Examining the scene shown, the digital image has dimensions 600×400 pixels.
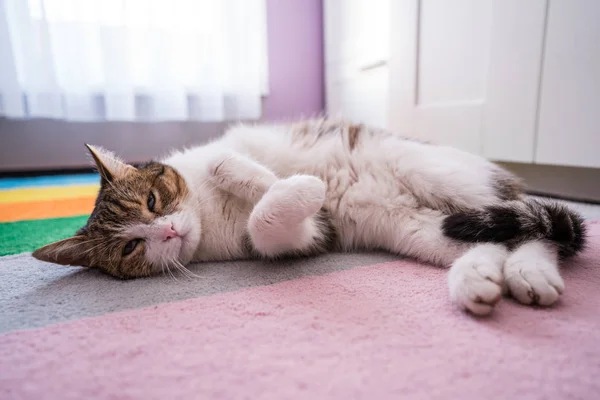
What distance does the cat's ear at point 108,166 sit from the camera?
125 cm

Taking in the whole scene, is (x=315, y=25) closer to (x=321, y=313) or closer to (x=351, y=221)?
(x=351, y=221)

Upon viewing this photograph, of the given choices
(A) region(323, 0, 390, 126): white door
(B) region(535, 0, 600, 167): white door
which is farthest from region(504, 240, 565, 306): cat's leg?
(A) region(323, 0, 390, 126): white door

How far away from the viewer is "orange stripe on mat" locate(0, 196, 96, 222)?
2.02m

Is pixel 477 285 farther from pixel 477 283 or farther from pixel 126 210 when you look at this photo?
pixel 126 210

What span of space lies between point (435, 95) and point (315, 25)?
87.1 inches

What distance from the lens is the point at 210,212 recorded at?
131cm

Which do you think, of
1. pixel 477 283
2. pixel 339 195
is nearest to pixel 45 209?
pixel 339 195

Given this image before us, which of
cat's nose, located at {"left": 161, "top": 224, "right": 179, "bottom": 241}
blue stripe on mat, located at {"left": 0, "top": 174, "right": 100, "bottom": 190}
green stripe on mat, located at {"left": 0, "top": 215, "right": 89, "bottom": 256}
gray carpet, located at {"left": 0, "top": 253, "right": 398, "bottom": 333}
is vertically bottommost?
blue stripe on mat, located at {"left": 0, "top": 174, "right": 100, "bottom": 190}

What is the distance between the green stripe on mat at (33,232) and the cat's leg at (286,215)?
3.27 ft

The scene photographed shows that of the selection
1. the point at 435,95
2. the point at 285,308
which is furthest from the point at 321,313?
the point at 435,95

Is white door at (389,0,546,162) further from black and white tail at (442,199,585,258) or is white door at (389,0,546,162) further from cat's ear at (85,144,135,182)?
cat's ear at (85,144,135,182)

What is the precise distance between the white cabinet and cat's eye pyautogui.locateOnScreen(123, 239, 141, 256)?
196 cm

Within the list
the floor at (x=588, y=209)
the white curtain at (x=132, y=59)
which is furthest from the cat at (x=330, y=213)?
the white curtain at (x=132, y=59)

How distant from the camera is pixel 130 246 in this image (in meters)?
1.16
